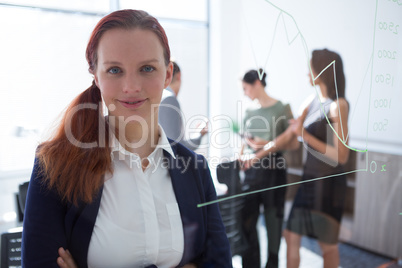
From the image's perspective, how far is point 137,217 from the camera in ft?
2.16

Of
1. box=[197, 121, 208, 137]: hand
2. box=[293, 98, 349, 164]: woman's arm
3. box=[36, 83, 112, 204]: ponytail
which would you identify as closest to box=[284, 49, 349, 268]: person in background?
box=[293, 98, 349, 164]: woman's arm

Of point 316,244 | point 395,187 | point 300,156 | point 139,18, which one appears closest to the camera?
point 139,18

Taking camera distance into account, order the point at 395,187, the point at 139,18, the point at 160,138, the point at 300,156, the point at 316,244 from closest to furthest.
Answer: the point at 139,18 → the point at 160,138 → the point at 300,156 → the point at 316,244 → the point at 395,187

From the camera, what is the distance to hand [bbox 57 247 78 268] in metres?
0.57

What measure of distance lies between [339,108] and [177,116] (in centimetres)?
53

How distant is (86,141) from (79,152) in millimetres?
25

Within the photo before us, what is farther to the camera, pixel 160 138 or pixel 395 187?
pixel 395 187

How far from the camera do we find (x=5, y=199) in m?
0.64

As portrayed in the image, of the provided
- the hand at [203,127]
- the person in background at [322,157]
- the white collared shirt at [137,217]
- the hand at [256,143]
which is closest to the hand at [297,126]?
the person in background at [322,157]

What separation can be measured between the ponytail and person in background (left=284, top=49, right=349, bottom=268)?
527mm

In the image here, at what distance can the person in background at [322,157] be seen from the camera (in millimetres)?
909

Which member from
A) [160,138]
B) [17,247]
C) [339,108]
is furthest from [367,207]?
[17,247]

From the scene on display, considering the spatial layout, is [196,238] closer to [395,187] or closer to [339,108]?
[339,108]

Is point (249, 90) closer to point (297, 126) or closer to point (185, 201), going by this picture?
point (297, 126)
